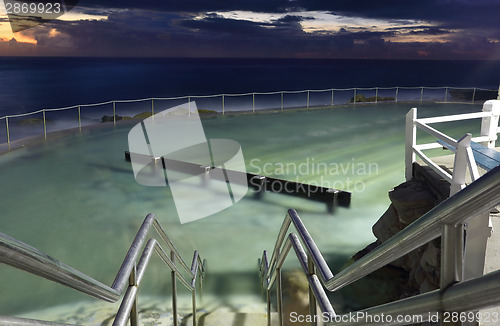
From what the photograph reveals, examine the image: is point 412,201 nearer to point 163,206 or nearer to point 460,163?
point 460,163

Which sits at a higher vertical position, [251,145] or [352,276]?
[352,276]

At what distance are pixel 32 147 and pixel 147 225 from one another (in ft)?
29.1

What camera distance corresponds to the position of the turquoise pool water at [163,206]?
203 inches

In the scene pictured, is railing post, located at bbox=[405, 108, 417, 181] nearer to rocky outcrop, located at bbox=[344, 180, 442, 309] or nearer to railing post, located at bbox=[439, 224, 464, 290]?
rocky outcrop, located at bbox=[344, 180, 442, 309]

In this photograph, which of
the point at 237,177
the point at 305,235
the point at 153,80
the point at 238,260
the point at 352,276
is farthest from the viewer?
the point at 153,80

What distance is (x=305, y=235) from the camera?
173 cm

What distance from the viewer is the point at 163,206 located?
6859mm

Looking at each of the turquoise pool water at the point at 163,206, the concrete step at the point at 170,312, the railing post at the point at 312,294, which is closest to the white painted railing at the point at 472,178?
the railing post at the point at 312,294

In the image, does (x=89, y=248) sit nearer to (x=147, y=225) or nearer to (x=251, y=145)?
(x=147, y=225)

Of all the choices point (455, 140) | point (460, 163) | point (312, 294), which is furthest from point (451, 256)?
point (455, 140)

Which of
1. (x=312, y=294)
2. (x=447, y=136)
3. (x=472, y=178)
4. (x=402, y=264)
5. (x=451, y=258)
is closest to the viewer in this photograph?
(x=451, y=258)

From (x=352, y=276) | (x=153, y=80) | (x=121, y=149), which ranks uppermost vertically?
(x=352, y=276)

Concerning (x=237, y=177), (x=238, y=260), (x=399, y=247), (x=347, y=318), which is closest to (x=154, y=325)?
(x=238, y=260)

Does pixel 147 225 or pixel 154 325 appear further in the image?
pixel 154 325
